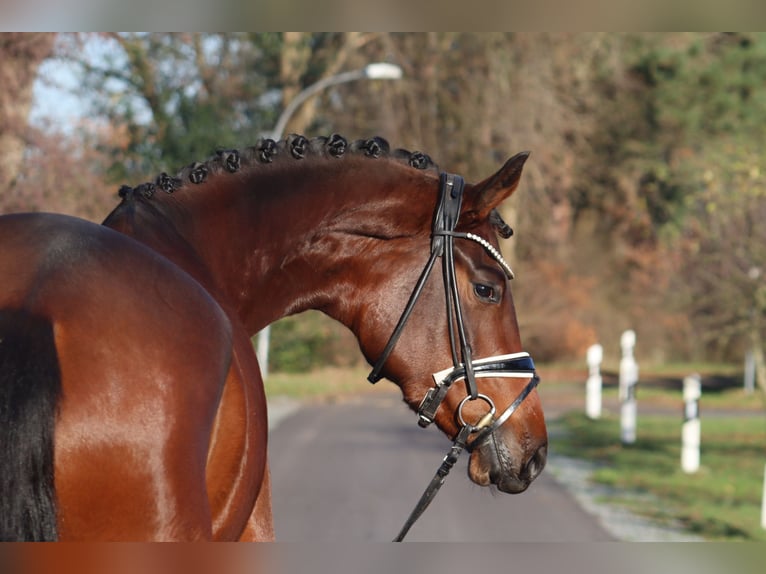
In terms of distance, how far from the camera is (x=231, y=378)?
2447 mm

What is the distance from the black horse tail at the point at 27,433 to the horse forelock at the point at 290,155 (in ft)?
4.21

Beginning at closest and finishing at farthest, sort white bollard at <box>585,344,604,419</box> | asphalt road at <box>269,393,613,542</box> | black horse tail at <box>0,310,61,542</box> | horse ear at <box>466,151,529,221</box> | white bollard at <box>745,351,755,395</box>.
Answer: black horse tail at <box>0,310,61,542</box>
horse ear at <box>466,151,529,221</box>
asphalt road at <box>269,393,613,542</box>
white bollard at <box>585,344,604,419</box>
white bollard at <box>745,351,755,395</box>

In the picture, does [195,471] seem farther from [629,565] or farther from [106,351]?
[629,565]

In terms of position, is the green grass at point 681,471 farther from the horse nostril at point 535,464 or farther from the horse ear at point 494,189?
the horse ear at point 494,189

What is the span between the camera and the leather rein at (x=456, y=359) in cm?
308

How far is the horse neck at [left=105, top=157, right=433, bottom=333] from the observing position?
3197 mm

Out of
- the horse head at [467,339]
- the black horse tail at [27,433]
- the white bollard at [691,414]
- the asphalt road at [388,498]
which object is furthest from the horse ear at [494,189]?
the white bollard at [691,414]

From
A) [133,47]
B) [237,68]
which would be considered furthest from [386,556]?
[237,68]

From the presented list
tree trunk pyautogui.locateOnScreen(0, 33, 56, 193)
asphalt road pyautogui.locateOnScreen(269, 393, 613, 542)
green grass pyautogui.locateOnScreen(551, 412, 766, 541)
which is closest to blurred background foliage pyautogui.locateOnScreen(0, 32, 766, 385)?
tree trunk pyautogui.locateOnScreen(0, 33, 56, 193)

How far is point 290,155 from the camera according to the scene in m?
3.31

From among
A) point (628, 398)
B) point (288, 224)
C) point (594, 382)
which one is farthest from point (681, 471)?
point (288, 224)

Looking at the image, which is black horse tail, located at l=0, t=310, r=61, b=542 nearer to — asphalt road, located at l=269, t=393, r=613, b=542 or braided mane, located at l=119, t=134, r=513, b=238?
braided mane, located at l=119, t=134, r=513, b=238

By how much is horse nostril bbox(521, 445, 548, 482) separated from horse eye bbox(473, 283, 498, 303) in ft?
1.60

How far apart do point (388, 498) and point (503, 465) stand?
9352mm
